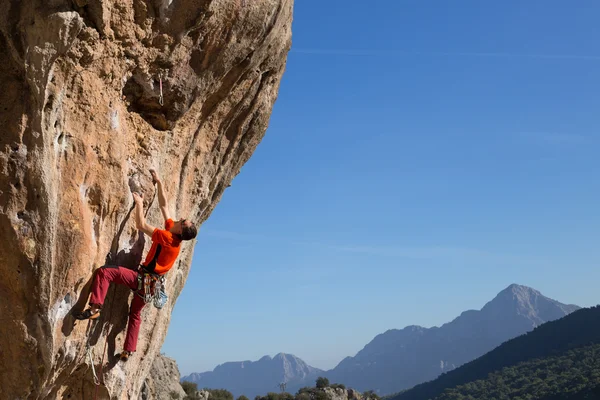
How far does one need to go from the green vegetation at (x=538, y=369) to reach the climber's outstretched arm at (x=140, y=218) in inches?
2414

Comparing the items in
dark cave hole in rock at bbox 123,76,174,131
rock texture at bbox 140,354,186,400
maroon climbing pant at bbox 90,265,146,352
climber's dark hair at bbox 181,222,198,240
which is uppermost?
rock texture at bbox 140,354,186,400

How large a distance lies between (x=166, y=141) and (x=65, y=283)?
2.77 m

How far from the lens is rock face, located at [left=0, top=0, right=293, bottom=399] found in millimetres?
6762

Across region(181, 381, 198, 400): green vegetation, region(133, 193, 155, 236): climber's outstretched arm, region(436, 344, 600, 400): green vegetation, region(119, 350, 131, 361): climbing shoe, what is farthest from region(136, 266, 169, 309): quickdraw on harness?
region(436, 344, 600, 400): green vegetation

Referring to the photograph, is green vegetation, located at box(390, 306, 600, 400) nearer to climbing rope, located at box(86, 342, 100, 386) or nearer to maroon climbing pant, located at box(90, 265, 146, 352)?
maroon climbing pant, located at box(90, 265, 146, 352)

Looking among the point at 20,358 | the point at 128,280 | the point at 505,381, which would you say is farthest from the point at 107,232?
the point at 505,381

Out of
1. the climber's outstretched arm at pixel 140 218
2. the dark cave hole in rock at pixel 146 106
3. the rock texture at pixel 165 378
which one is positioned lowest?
the climber's outstretched arm at pixel 140 218

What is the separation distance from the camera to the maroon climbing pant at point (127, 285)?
723 cm

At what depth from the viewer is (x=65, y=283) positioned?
704 centimetres

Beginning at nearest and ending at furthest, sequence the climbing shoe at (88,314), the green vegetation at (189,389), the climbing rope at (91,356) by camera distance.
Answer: the climbing shoe at (88,314) < the climbing rope at (91,356) < the green vegetation at (189,389)

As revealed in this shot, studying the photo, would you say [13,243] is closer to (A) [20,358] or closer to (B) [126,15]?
(A) [20,358]

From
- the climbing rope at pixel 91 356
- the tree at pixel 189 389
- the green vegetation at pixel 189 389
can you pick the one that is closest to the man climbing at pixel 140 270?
the climbing rope at pixel 91 356

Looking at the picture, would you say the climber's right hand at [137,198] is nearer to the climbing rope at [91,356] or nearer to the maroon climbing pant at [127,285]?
the maroon climbing pant at [127,285]

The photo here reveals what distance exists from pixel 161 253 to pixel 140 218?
55 centimetres
